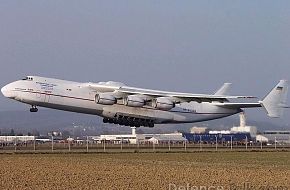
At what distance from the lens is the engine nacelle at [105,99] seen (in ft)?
192

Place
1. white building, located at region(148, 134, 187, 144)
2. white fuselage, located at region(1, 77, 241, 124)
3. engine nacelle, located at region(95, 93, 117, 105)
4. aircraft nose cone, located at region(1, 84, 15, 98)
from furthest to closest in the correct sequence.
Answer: white building, located at region(148, 134, 187, 144) < engine nacelle, located at region(95, 93, 117, 105) < aircraft nose cone, located at region(1, 84, 15, 98) < white fuselage, located at region(1, 77, 241, 124)

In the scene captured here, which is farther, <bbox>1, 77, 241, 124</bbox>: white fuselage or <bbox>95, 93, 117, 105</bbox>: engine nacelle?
<bbox>95, 93, 117, 105</bbox>: engine nacelle

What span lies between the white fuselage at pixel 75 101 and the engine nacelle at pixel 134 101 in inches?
25.6

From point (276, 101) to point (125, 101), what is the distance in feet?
53.5

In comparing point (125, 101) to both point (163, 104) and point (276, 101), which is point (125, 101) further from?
point (276, 101)

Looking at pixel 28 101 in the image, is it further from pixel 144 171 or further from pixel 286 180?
pixel 286 180

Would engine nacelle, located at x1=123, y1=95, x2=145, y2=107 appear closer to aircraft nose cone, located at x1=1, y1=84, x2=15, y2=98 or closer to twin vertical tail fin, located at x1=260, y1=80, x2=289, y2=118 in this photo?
aircraft nose cone, located at x1=1, y1=84, x2=15, y2=98

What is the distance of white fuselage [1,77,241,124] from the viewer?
56.0m

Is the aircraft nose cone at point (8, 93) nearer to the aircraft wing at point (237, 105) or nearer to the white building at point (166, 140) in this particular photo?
the aircraft wing at point (237, 105)

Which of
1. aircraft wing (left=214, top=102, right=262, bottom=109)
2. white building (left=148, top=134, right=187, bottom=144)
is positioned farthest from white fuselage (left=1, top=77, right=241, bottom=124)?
white building (left=148, top=134, right=187, bottom=144)

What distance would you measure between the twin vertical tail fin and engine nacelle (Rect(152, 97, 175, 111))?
9444 mm

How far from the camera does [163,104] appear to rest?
59.9m

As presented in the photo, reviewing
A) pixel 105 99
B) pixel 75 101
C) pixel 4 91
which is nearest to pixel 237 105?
pixel 105 99

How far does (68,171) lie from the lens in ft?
95.4
